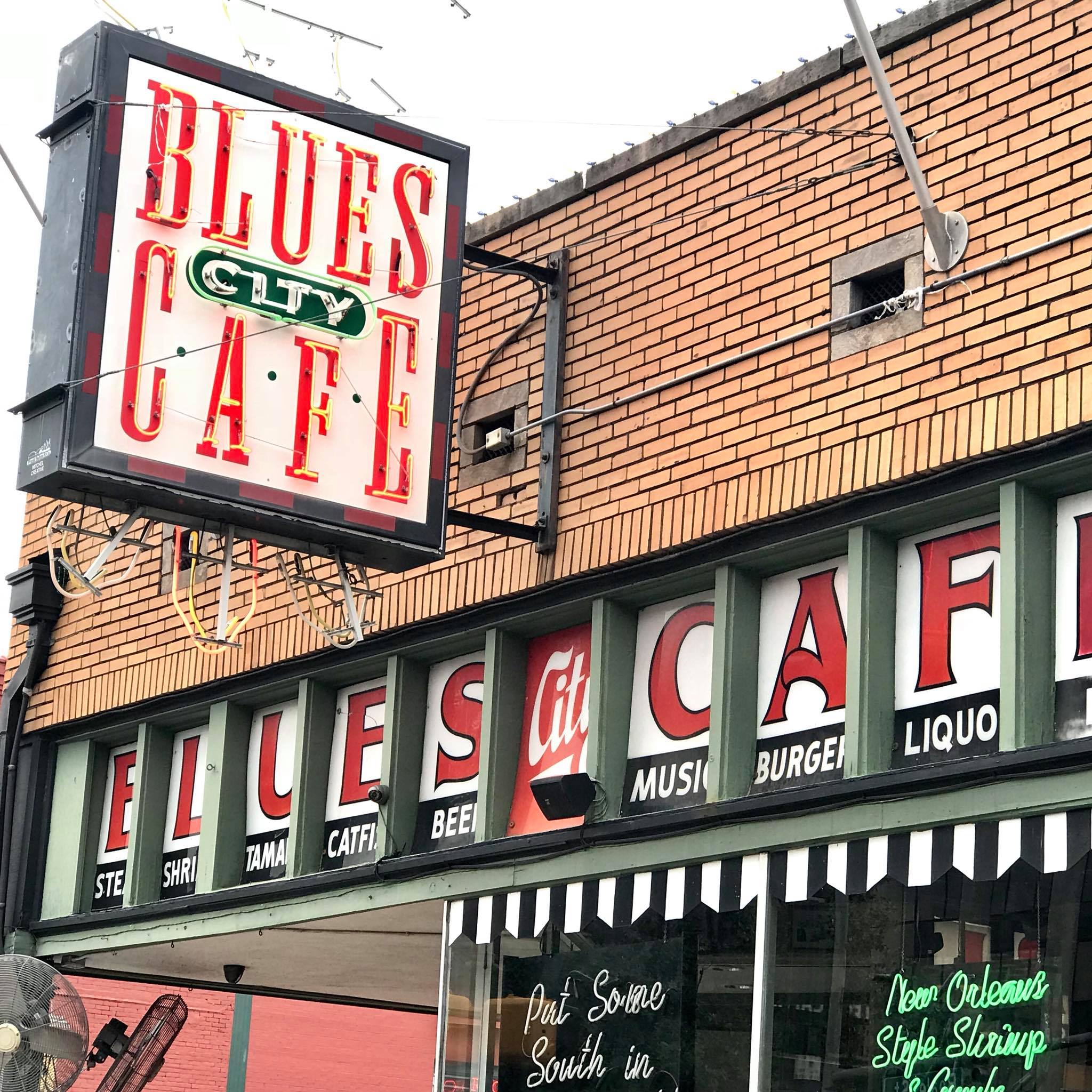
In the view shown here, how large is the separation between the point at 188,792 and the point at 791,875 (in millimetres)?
5623

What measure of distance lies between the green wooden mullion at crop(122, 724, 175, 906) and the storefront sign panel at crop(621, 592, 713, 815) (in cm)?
444

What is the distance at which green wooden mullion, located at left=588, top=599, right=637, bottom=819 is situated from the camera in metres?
10.4

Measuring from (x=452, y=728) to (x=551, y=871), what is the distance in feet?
4.75

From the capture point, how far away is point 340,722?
1236 cm

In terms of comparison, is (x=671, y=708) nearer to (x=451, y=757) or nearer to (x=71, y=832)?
(x=451, y=757)

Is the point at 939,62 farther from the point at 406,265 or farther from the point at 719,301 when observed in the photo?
the point at 406,265

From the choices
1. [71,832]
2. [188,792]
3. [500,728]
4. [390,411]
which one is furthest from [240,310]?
[71,832]

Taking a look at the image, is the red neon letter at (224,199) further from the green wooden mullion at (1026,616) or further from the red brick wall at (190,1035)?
the red brick wall at (190,1035)

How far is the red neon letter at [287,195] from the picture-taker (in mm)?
10500

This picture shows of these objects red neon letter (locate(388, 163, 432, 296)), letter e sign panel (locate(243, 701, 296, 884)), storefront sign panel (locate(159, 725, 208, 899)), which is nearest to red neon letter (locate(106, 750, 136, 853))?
storefront sign panel (locate(159, 725, 208, 899))

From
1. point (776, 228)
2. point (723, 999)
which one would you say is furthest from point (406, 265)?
point (723, 999)

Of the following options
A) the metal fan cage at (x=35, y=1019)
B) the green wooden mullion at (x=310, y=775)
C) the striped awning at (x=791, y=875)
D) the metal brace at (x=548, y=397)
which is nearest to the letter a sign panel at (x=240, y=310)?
the metal brace at (x=548, y=397)

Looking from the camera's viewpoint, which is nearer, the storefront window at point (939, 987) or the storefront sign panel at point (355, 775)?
the storefront window at point (939, 987)

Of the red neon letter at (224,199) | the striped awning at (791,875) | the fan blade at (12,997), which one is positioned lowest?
the fan blade at (12,997)
